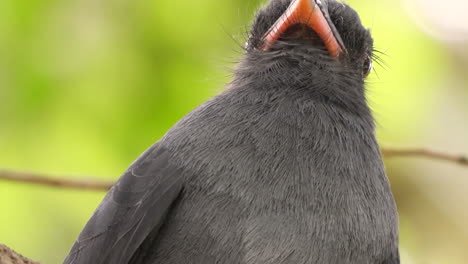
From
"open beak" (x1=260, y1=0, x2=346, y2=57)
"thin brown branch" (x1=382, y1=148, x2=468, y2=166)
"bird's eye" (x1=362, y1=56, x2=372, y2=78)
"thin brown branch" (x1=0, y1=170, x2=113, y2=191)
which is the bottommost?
"thin brown branch" (x1=0, y1=170, x2=113, y2=191)

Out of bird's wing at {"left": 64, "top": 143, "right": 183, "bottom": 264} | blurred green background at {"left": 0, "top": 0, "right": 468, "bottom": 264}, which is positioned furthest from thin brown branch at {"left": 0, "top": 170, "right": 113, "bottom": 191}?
blurred green background at {"left": 0, "top": 0, "right": 468, "bottom": 264}

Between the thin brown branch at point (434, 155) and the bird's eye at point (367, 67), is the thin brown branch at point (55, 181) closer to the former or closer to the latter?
the bird's eye at point (367, 67)

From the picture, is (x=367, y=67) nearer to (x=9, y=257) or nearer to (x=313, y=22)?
(x=313, y=22)

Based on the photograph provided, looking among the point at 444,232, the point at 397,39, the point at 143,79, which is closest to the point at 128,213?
the point at 143,79

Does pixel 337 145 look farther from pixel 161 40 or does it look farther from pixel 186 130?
pixel 161 40

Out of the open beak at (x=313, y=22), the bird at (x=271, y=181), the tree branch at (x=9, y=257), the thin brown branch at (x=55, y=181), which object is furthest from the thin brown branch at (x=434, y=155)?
the tree branch at (x=9, y=257)

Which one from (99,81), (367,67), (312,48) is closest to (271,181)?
(312,48)

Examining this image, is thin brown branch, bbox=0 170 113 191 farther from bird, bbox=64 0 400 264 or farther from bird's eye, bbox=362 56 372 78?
bird's eye, bbox=362 56 372 78
